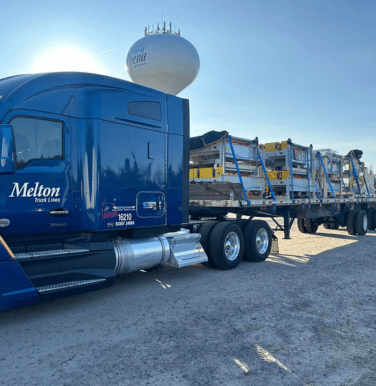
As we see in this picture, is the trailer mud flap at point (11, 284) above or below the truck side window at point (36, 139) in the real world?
below

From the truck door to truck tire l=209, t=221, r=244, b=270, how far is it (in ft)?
11.6

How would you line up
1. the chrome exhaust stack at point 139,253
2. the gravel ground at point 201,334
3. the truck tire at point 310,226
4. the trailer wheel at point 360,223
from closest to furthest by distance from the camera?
the gravel ground at point 201,334 < the chrome exhaust stack at point 139,253 < the trailer wheel at point 360,223 < the truck tire at point 310,226

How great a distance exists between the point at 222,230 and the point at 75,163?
379cm

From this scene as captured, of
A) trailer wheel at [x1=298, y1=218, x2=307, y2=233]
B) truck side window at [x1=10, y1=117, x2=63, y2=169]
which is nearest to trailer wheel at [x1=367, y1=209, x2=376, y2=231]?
trailer wheel at [x1=298, y1=218, x2=307, y2=233]

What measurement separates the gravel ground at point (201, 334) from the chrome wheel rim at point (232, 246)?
0.98 meters

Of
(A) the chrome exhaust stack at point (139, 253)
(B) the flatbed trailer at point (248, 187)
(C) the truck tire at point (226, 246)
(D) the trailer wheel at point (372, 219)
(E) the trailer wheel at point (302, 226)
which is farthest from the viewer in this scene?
(D) the trailer wheel at point (372, 219)

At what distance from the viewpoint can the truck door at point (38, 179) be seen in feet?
15.7

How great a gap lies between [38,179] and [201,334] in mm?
2930

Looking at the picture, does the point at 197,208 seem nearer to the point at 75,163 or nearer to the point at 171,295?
the point at 171,295

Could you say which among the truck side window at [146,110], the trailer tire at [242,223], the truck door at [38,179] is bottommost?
the trailer tire at [242,223]

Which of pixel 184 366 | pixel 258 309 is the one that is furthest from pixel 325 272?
pixel 184 366

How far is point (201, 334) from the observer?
4418 mm

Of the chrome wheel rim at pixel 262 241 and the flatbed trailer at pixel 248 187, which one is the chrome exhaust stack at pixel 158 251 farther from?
the chrome wheel rim at pixel 262 241

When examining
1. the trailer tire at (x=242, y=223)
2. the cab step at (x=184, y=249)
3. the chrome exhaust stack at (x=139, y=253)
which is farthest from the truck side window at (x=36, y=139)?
the trailer tire at (x=242, y=223)
